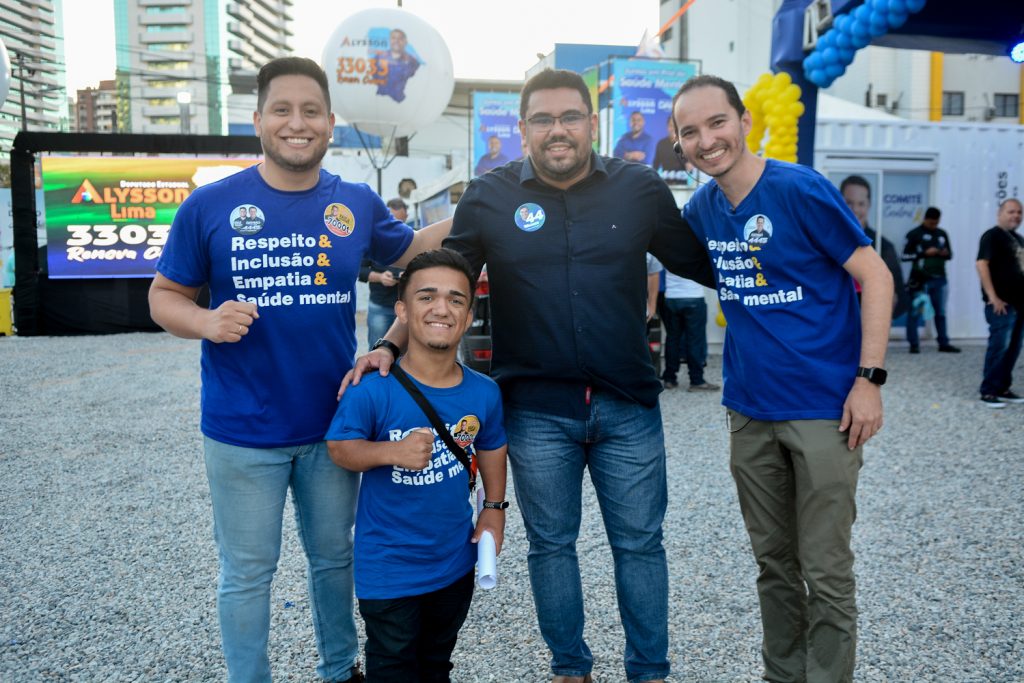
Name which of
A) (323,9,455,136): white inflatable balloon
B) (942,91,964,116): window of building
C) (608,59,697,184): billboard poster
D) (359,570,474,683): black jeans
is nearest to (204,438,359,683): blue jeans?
(359,570,474,683): black jeans

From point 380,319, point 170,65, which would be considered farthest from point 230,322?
point 170,65

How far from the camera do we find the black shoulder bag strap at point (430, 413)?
84.7 inches

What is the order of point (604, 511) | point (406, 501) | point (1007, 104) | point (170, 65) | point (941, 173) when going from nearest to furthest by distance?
point (406, 501) → point (604, 511) → point (941, 173) → point (1007, 104) → point (170, 65)

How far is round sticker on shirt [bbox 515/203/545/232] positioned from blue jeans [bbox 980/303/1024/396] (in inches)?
250

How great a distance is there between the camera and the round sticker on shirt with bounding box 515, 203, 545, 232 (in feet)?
8.05

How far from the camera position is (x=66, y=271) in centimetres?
1448

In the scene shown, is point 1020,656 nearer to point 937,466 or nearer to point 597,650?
point 597,650

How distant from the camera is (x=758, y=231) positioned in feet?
7.53

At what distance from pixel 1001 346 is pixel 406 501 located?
7089 millimetres

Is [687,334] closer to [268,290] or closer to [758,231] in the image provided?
[758,231]

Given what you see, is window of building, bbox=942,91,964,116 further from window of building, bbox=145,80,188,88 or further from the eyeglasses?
window of building, bbox=145,80,188,88

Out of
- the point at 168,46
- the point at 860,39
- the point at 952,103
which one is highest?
the point at 168,46

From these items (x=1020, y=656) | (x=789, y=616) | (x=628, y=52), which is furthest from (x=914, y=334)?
(x=628, y=52)

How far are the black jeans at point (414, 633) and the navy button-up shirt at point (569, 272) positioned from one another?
0.65 metres
